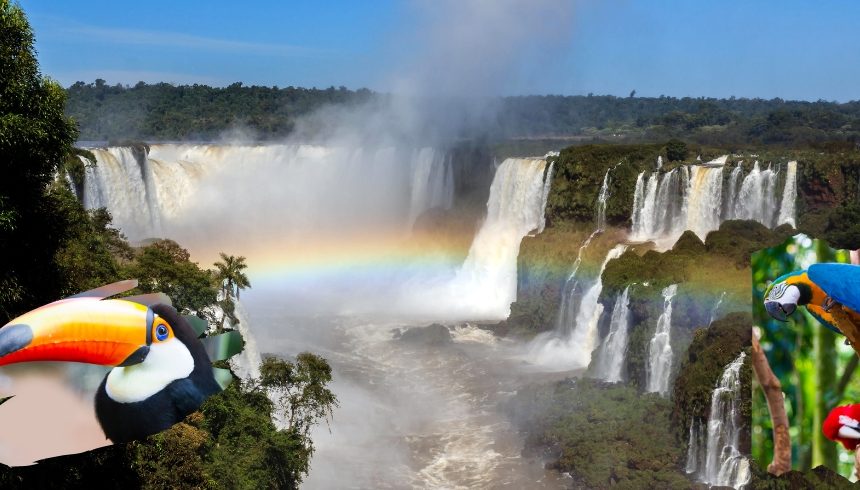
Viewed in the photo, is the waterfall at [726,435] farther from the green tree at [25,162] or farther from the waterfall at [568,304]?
the green tree at [25,162]

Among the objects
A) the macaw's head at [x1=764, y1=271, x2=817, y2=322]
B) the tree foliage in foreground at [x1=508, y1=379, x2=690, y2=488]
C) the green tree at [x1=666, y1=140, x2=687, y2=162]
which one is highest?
the green tree at [x1=666, y1=140, x2=687, y2=162]

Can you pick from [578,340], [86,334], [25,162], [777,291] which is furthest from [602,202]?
[86,334]

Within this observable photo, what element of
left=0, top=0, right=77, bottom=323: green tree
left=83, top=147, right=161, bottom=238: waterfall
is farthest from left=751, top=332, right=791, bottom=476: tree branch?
left=83, top=147, right=161, bottom=238: waterfall

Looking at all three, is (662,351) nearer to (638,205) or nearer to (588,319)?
(588,319)

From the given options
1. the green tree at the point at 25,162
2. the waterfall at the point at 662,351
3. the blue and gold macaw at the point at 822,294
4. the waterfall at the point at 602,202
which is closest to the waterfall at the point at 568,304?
the waterfall at the point at 602,202

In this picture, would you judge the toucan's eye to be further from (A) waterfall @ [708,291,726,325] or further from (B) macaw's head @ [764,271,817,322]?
(A) waterfall @ [708,291,726,325]

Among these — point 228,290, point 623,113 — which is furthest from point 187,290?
point 623,113
